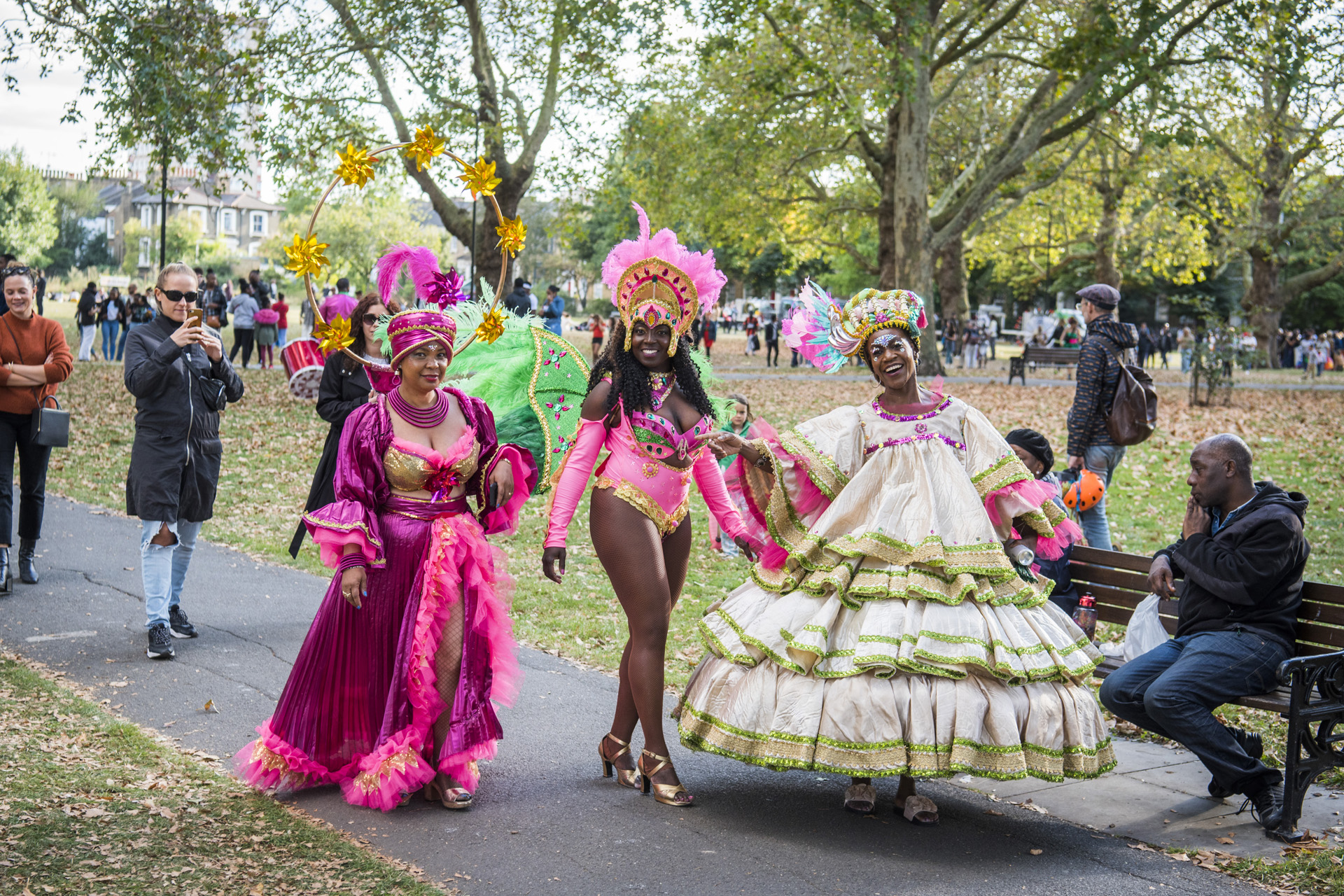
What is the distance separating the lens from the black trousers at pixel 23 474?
7816mm

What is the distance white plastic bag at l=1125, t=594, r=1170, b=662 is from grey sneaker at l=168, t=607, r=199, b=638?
511 cm

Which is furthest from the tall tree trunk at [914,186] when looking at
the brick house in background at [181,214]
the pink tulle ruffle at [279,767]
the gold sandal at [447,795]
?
the brick house in background at [181,214]

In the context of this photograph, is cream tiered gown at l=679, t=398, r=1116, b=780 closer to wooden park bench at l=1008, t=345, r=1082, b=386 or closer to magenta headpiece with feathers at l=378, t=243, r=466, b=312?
magenta headpiece with feathers at l=378, t=243, r=466, b=312

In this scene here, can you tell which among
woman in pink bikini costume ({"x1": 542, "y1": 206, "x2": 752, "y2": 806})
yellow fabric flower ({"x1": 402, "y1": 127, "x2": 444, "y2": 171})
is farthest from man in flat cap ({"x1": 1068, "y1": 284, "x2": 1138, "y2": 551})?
yellow fabric flower ({"x1": 402, "y1": 127, "x2": 444, "y2": 171})

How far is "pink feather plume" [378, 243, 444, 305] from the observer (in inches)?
197

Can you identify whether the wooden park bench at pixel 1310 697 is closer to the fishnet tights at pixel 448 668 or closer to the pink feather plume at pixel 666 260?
the pink feather plume at pixel 666 260

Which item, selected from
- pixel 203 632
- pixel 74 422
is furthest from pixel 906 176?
pixel 203 632

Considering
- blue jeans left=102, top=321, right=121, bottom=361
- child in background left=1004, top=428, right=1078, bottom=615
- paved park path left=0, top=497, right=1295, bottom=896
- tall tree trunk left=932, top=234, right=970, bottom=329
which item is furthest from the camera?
tall tree trunk left=932, top=234, right=970, bottom=329

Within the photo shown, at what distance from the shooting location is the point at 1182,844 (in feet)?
15.0

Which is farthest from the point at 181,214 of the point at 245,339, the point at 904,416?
the point at 904,416

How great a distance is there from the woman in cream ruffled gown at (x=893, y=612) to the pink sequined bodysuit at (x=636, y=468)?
0.21 m

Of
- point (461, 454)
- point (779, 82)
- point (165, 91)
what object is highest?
point (779, 82)

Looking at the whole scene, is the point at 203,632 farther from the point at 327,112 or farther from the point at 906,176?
the point at 906,176

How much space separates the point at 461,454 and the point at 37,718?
2.47 m
